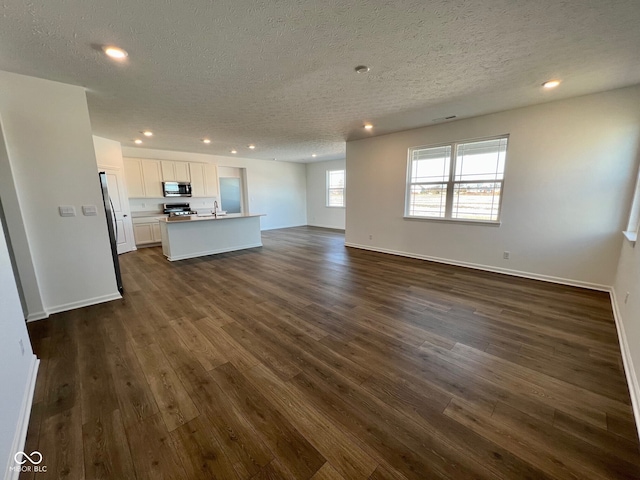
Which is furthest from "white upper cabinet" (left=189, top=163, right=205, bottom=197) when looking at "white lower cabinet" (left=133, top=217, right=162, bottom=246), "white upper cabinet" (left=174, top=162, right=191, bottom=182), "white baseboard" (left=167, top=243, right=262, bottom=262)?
"white baseboard" (left=167, top=243, right=262, bottom=262)

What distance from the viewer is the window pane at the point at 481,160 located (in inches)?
161

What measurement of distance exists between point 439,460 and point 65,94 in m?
4.62

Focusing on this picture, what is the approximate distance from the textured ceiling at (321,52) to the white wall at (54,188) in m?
A: 0.29

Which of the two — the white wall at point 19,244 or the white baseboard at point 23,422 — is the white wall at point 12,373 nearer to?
the white baseboard at point 23,422

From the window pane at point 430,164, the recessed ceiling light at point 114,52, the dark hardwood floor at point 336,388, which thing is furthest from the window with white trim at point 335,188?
the recessed ceiling light at point 114,52

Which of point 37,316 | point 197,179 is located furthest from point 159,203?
point 37,316

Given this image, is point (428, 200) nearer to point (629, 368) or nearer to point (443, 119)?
point (443, 119)

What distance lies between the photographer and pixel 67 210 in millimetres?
2912

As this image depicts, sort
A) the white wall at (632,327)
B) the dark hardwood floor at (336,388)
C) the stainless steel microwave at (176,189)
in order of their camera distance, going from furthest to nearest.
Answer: the stainless steel microwave at (176,189)
the white wall at (632,327)
the dark hardwood floor at (336,388)

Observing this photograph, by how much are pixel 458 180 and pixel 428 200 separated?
2.06 ft

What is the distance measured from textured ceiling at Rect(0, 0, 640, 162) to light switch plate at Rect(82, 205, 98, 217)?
1352mm

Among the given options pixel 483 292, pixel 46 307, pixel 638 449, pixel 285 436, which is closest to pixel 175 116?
pixel 46 307

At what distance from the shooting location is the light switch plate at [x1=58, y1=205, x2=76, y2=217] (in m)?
2.88

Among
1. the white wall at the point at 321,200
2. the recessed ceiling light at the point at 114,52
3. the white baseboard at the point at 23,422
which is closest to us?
the white baseboard at the point at 23,422
